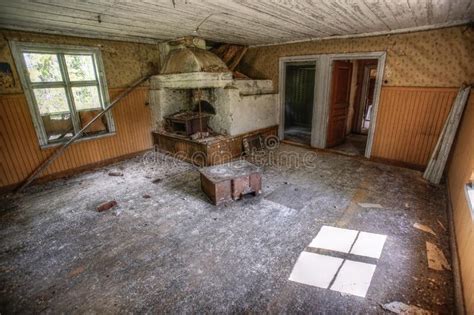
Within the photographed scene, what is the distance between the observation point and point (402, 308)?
188cm

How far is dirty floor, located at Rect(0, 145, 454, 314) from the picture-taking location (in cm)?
199

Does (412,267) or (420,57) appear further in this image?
(420,57)

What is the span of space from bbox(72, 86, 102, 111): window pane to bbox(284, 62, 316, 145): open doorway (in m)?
5.37

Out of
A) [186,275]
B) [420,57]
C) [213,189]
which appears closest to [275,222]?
[213,189]

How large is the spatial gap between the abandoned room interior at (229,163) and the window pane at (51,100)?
2 cm

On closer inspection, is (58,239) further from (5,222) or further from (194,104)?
(194,104)

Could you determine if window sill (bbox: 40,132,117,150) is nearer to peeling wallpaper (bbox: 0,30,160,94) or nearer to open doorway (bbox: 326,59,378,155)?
peeling wallpaper (bbox: 0,30,160,94)

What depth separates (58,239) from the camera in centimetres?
280

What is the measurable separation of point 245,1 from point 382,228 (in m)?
3.14

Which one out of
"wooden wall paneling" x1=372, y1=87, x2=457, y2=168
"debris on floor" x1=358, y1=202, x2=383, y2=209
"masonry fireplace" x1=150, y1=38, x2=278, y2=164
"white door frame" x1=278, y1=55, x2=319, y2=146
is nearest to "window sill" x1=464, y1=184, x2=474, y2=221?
"debris on floor" x1=358, y1=202, x2=383, y2=209

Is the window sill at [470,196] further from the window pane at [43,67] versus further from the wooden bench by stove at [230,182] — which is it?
the window pane at [43,67]

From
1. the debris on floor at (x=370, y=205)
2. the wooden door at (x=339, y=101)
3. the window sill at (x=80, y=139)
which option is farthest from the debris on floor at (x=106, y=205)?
the wooden door at (x=339, y=101)

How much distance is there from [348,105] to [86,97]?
20.9 ft

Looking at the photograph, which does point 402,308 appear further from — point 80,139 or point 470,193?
point 80,139
